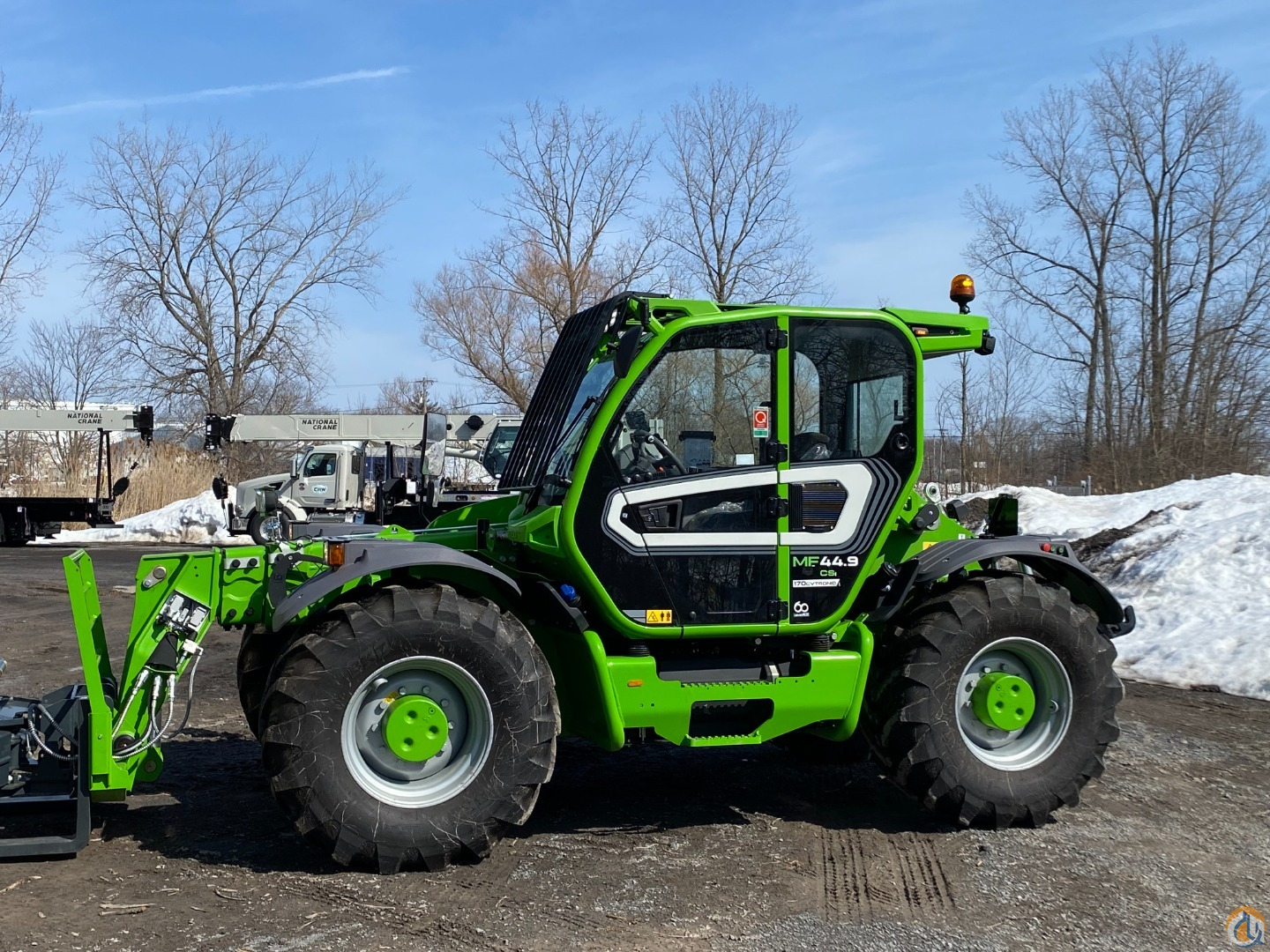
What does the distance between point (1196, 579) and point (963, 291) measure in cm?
651

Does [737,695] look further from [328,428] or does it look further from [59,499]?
[59,499]

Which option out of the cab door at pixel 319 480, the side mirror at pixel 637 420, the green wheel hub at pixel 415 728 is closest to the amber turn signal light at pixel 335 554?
the green wheel hub at pixel 415 728

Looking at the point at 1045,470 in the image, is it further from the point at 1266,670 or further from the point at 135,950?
the point at 135,950

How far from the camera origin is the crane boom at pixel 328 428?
23797mm

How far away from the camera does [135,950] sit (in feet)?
12.6

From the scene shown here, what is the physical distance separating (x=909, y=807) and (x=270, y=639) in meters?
3.30

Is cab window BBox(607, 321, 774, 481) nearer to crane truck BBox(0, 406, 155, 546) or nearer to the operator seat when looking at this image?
→ the operator seat

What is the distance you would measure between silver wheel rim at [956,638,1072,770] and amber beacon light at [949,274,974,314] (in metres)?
1.71

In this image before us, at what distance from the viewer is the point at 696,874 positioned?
466 cm

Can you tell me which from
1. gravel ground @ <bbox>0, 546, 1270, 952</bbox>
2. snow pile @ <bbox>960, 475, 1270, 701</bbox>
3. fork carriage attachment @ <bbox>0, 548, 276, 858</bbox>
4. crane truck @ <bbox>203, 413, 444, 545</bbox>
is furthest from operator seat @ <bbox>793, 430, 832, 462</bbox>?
crane truck @ <bbox>203, 413, 444, 545</bbox>

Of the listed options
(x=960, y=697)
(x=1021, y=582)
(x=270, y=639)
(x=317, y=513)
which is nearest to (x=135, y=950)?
(x=270, y=639)

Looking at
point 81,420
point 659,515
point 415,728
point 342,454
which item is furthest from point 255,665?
point 81,420

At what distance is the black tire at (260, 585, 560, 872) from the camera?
4543mm

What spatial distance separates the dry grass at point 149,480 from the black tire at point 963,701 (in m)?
28.3
